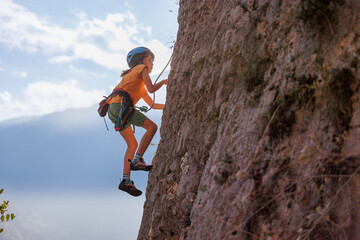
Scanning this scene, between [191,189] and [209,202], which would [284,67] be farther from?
[191,189]

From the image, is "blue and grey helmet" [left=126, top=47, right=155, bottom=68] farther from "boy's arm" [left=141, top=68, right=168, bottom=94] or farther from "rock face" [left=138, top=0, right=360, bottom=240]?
"rock face" [left=138, top=0, right=360, bottom=240]

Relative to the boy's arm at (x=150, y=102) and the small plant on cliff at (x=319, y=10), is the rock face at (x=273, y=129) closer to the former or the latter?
the small plant on cliff at (x=319, y=10)

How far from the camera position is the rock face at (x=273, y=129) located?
7.86 ft

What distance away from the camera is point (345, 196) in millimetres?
2250

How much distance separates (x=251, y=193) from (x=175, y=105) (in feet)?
8.66

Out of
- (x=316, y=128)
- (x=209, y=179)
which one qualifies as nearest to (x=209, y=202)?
(x=209, y=179)

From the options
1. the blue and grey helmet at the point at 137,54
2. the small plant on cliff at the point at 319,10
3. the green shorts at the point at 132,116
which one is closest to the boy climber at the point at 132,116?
the green shorts at the point at 132,116

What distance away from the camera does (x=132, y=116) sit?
5652 millimetres

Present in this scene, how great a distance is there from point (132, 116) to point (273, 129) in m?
3.12

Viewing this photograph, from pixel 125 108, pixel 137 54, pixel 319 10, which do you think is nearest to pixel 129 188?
pixel 125 108

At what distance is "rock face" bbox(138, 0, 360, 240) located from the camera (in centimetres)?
240

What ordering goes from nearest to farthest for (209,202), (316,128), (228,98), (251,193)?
(316,128) → (251,193) → (209,202) → (228,98)

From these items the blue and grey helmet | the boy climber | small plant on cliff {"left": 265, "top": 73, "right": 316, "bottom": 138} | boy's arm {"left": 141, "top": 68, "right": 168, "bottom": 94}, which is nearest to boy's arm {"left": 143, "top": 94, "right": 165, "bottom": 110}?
the boy climber

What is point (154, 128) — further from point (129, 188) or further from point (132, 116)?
point (129, 188)
